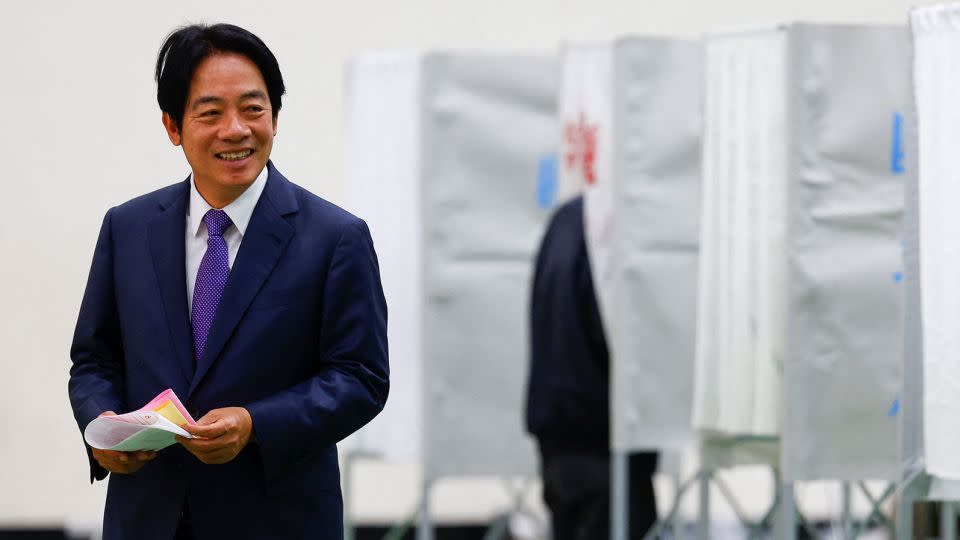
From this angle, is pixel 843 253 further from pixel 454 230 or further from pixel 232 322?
A: pixel 232 322

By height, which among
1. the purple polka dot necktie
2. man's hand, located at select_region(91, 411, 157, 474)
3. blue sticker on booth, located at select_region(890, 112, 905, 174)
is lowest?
man's hand, located at select_region(91, 411, 157, 474)

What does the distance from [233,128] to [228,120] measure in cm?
2

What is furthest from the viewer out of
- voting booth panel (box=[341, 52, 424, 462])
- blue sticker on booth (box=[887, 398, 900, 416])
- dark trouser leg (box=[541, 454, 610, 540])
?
voting booth panel (box=[341, 52, 424, 462])

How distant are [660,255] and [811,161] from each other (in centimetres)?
71

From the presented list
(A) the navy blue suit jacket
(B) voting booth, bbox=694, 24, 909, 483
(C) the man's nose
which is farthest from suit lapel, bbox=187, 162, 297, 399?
(B) voting booth, bbox=694, 24, 909, 483

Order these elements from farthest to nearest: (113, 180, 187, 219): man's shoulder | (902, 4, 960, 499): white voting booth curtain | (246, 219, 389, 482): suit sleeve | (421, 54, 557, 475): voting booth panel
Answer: (421, 54, 557, 475): voting booth panel, (902, 4, 960, 499): white voting booth curtain, (113, 180, 187, 219): man's shoulder, (246, 219, 389, 482): suit sleeve

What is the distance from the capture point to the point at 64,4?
6.80 m

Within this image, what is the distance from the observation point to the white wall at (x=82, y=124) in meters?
6.66

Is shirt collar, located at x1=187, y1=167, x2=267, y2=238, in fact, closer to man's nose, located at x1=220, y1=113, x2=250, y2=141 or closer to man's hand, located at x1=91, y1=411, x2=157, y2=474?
man's nose, located at x1=220, y1=113, x2=250, y2=141

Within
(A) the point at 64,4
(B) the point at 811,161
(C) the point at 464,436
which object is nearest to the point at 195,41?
(B) the point at 811,161

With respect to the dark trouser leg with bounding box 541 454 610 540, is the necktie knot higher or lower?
higher

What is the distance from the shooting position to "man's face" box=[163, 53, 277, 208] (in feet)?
6.27

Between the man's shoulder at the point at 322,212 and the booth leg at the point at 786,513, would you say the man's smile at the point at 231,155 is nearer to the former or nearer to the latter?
the man's shoulder at the point at 322,212

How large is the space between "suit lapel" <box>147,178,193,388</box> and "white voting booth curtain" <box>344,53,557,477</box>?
3184 millimetres
